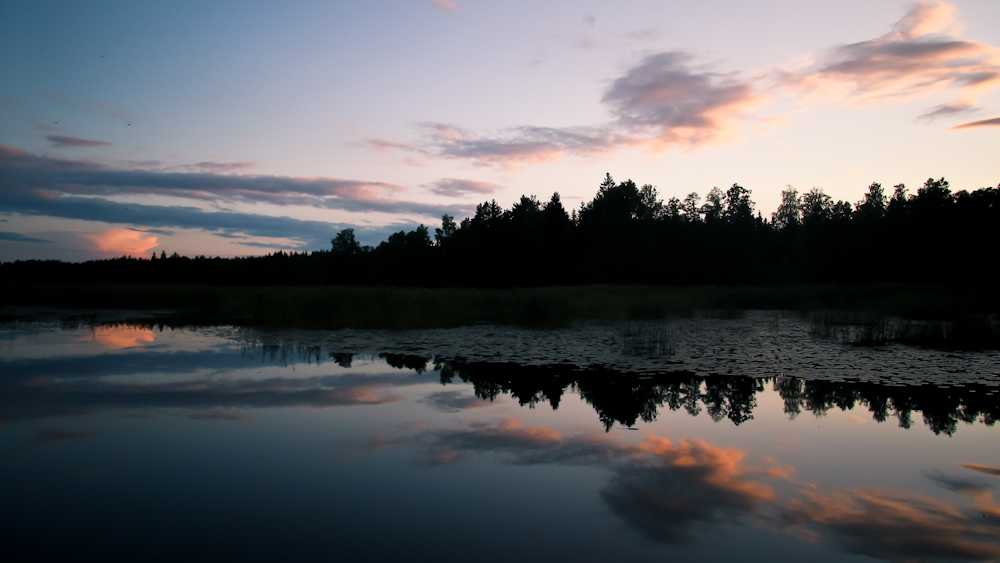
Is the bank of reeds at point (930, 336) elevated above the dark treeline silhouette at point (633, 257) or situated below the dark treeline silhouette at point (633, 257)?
below

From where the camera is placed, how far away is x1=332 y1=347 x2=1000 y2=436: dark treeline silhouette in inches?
243

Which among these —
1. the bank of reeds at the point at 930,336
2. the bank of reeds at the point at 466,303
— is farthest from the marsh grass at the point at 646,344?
the bank of reeds at the point at 930,336

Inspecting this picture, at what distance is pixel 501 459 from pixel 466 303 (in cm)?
1378

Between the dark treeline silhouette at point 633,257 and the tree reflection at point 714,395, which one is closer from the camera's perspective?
the tree reflection at point 714,395

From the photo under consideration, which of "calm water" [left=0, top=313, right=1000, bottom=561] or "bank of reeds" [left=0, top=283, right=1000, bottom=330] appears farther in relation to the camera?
"bank of reeds" [left=0, top=283, right=1000, bottom=330]

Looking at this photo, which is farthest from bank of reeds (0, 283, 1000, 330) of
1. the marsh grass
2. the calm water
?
the calm water

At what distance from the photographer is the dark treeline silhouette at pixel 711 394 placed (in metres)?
6.18

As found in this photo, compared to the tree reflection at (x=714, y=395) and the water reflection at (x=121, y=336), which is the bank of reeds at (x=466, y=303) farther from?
the tree reflection at (x=714, y=395)

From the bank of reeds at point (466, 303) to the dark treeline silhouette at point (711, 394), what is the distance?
583 centimetres

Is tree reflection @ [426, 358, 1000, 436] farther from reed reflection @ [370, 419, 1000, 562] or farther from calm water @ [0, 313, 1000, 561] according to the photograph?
reed reflection @ [370, 419, 1000, 562]

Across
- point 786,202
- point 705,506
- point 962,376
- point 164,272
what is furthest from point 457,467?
point 786,202

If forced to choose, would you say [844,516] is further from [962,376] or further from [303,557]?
[962,376]

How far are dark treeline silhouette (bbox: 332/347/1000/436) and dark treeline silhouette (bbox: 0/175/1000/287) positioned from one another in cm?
3592

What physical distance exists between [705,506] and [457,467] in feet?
6.32
